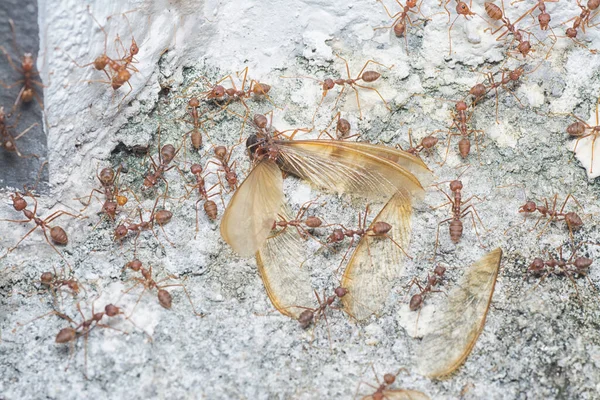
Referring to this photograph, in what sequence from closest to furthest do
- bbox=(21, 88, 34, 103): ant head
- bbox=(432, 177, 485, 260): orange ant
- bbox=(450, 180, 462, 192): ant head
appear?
bbox=(21, 88, 34, 103): ant head → bbox=(432, 177, 485, 260): orange ant → bbox=(450, 180, 462, 192): ant head

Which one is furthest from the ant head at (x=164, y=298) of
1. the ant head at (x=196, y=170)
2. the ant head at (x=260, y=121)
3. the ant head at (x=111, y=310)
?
the ant head at (x=260, y=121)

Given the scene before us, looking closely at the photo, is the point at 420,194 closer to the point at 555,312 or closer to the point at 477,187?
the point at 477,187

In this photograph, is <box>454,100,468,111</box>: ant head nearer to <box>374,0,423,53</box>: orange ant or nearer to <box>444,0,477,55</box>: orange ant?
<box>444,0,477,55</box>: orange ant

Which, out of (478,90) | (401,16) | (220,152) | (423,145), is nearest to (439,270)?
(423,145)

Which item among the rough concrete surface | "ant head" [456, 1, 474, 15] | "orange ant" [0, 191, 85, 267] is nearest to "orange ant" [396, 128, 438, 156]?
the rough concrete surface

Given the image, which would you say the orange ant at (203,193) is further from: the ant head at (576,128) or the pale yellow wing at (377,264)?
the ant head at (576,128)
